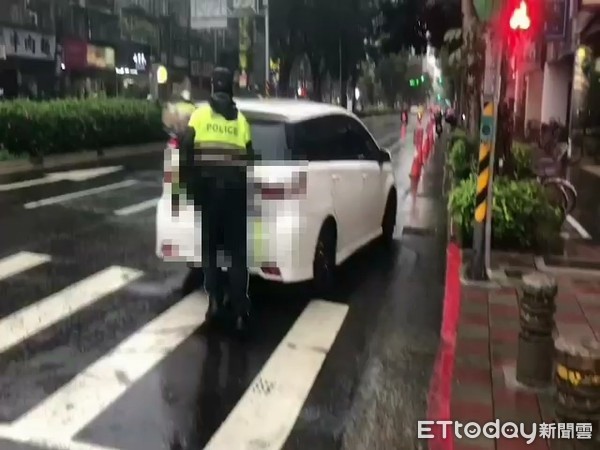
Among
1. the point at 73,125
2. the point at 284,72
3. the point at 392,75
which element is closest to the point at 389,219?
the point at 73,125

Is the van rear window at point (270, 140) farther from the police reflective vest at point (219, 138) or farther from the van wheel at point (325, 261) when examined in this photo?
the van wheel at point (325, 261)

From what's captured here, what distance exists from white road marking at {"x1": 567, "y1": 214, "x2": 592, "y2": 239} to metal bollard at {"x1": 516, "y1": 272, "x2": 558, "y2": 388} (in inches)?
256

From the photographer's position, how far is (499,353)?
6.05 meters

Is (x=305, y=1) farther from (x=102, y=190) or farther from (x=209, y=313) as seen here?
(x=209, y=313)

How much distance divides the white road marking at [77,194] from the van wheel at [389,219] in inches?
226

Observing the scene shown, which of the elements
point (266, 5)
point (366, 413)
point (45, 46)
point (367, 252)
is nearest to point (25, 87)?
point (45, 46)

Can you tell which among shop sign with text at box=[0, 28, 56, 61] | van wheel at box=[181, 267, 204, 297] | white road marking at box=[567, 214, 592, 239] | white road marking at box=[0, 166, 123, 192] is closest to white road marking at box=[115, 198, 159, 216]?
white road marking at box=[0, 166, 123, 192]

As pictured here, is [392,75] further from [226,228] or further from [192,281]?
[226,228]

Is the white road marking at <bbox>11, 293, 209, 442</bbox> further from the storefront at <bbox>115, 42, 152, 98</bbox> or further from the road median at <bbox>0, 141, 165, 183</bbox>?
the storefront at <bbox>115, 42, 152, 98</bbox>

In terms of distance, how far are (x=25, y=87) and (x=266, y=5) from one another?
1390 cm

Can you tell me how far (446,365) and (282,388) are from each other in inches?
49.5

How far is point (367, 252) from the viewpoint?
33.3ft

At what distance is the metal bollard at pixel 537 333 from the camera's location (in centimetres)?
516

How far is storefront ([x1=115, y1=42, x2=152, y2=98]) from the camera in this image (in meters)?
42.1
